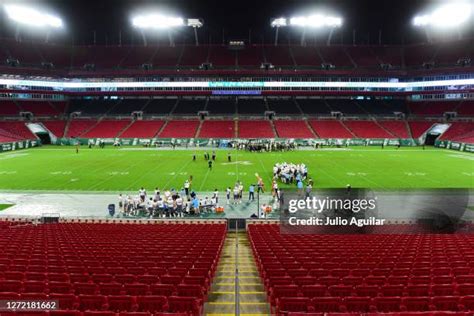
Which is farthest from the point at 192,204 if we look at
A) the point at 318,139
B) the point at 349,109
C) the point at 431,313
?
the point at 349,109

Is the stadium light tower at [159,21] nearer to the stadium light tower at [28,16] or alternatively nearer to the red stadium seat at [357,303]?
the stadium light tower at [28,16]

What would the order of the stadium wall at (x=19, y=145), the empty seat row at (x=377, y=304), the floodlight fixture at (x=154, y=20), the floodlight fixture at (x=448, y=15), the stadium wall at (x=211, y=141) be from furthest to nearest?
the floodlight fixture at (x=154, y=20) < the floodlight fixture at (x=448, y=15) < the stadium wall at (x=211, y=141) < the stadium wall at (x=19, y=145) < the empty seat row at (x=377, y=304)

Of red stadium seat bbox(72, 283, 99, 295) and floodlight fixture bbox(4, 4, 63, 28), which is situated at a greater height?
floodlight fixture bbox(4, 4, 63, 28)

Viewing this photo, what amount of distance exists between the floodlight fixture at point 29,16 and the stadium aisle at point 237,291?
74937 millimetres

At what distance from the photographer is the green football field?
29453 millimetres

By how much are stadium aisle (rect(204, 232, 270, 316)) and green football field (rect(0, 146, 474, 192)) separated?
58.7 feet

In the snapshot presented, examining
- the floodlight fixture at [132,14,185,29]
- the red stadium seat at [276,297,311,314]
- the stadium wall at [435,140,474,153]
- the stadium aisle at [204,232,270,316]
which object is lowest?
the stadium aisle at [204,232,270,316]

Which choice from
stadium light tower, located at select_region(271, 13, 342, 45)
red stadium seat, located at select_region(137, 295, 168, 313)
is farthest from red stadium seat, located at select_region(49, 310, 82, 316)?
stadium light tower, located at select_region(271, 13, 342, 45)

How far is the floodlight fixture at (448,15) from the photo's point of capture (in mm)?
69438

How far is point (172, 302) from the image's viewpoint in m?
6.15

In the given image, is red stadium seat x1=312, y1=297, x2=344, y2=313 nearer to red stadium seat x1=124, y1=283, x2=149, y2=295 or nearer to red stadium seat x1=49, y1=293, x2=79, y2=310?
red stadium seat x1=124, y1=283, x2=149, y2=295

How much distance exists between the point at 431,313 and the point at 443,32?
91.0 m

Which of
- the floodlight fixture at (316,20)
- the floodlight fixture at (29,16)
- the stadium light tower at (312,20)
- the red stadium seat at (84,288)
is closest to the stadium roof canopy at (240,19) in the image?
the stadium light tower at (312,20)

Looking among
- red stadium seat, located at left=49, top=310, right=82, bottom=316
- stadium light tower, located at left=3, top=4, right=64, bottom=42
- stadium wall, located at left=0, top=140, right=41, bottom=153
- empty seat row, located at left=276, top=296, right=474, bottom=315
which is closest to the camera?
red stadium seat, located at left=49, top=310, right=82, bottom=316
